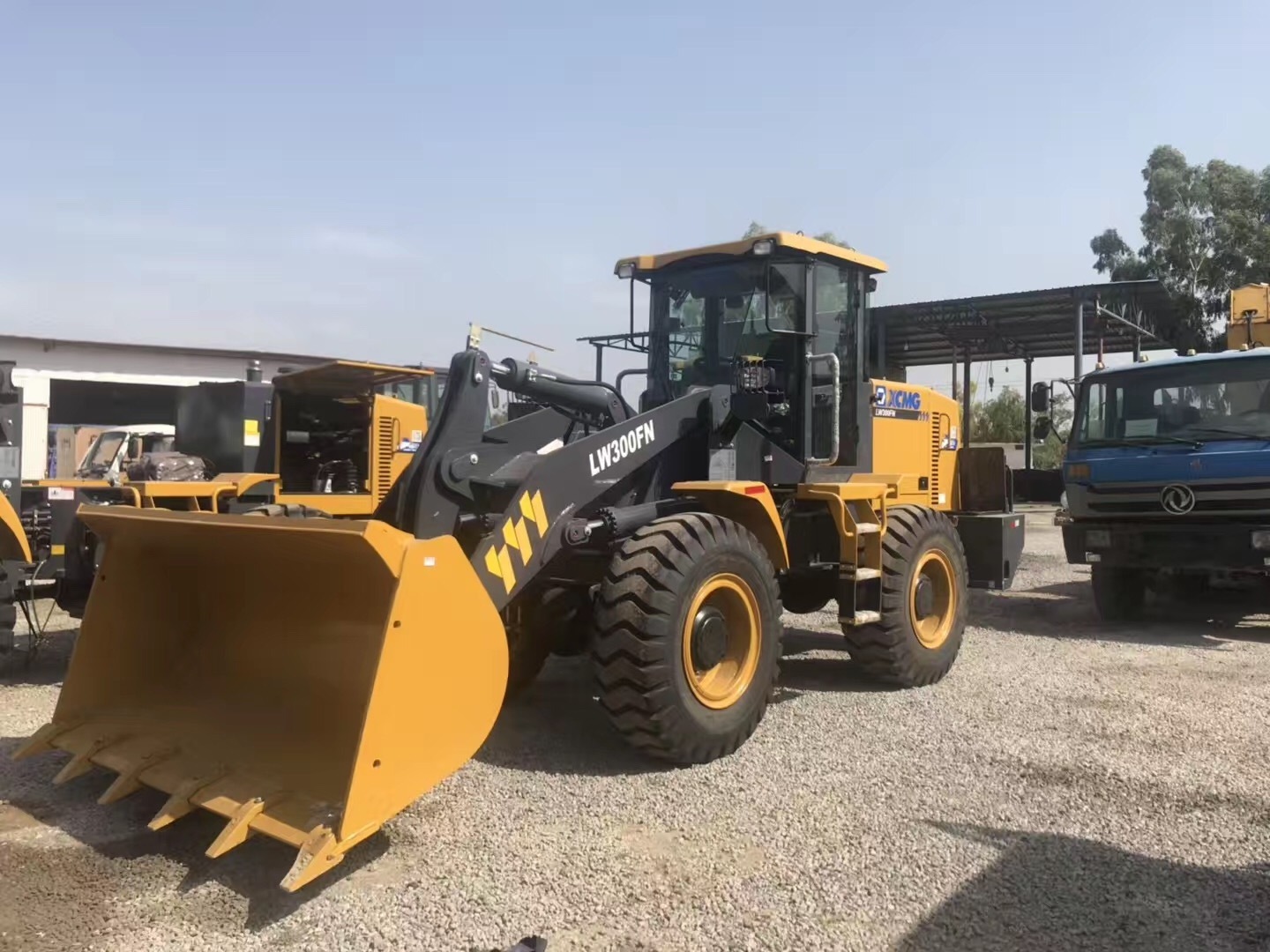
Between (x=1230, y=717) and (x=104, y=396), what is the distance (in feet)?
98.3

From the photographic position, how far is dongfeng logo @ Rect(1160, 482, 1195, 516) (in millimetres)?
7883

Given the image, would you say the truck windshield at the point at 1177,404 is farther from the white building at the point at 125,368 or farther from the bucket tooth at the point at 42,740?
the white building at the point at 125,368

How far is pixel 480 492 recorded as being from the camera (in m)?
4.55

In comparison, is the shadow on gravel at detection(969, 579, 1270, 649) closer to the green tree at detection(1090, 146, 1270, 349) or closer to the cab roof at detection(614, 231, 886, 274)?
the cab roof at detection(614, 231, 886, 274)

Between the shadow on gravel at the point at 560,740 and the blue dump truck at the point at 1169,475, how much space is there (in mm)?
5227

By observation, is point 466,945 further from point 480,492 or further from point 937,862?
point 480,492

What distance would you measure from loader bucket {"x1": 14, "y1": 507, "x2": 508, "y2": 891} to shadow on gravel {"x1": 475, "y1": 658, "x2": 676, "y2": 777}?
0.95 meters

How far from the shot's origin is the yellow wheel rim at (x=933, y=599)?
6.13m

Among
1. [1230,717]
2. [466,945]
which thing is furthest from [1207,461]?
[466,945]

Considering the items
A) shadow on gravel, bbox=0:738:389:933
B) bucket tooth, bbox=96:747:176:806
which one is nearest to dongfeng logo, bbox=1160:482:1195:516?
shadow on gravel, bbox=0:738:389:933

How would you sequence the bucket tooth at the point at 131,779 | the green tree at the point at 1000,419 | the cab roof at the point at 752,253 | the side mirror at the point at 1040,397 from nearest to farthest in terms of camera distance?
the bucket tooth at the point at 131,779 → the cab roof at the point at 752,253 → the side mirror at the point at 1040,397 → the green tree at the point at 1000,419

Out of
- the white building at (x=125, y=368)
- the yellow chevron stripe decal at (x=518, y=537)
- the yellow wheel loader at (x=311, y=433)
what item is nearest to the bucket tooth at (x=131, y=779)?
the yellow chevron stripe decal at (x=518, y=537)

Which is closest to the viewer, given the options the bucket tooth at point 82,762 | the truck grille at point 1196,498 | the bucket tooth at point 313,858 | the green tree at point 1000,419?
the bucket tooth at point 313,858

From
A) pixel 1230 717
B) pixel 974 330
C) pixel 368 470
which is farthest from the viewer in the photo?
pixel 974 330
